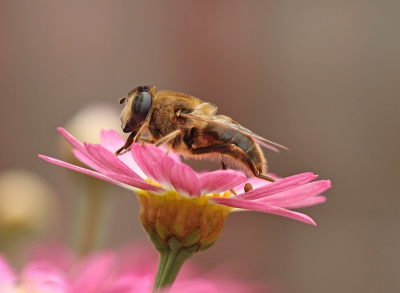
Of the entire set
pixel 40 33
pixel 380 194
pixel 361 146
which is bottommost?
pixel 380 194

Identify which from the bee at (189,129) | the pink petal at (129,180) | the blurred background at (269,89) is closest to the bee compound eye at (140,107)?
the bee at (189,129)

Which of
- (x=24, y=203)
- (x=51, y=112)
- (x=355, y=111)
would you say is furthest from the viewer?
(x=355, y=111)

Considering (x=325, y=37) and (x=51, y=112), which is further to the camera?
(x=325, y=37)

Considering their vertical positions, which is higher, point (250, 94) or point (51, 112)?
point (250, 94)

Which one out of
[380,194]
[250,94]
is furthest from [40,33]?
[380,194]

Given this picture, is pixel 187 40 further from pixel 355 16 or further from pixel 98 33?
pixel 355 16

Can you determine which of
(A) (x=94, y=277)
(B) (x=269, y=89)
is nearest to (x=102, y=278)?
(A) (x=94, y=277)

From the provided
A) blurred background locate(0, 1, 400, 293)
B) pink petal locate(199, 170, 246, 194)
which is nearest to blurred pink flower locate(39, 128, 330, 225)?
pink petal locate(199, 170, 246, 194)

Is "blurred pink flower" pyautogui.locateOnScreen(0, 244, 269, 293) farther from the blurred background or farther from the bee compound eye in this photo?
the blurred background

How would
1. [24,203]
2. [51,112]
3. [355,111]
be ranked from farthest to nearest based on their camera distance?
[355,111]
[51,112]
[24,203]
